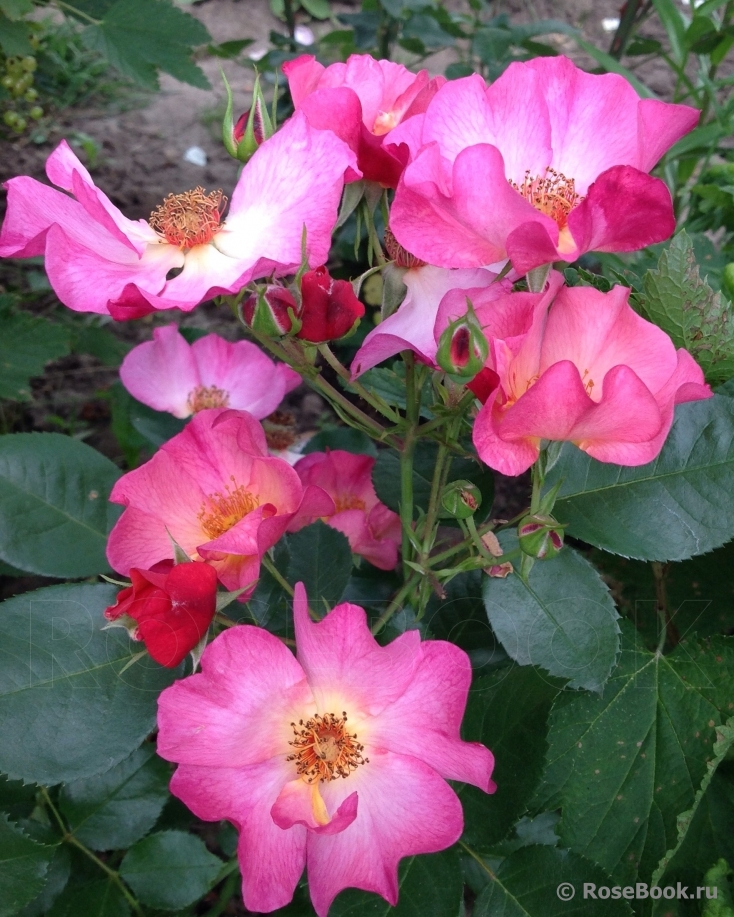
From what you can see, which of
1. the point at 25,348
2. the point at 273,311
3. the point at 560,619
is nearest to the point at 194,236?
the point at 273,311

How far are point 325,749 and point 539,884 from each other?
28cm

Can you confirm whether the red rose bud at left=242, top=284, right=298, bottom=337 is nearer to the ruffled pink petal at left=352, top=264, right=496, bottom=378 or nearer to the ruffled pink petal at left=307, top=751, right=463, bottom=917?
the ruffled pink petal at left=352, top=264, right=496, bottom=378

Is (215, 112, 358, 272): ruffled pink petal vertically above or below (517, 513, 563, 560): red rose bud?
above

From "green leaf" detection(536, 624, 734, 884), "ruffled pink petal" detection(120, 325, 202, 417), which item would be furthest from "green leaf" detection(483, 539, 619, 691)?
"ruffled pink petal" detection(120, 325, 202, 417)

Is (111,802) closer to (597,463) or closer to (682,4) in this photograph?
(597,463)

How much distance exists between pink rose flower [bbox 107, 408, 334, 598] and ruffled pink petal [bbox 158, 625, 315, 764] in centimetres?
8

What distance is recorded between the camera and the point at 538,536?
24.2 inches

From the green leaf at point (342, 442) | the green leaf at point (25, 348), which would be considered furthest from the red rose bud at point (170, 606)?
the green leaf at point (25, 348)

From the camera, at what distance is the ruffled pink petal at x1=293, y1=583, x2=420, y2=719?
637 millimetres

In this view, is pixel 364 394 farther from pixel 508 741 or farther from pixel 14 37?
pixel 14 37

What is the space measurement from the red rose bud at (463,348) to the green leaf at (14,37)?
4.25ft

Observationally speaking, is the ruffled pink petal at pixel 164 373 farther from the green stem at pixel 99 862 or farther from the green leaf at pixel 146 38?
the green leaf at pixel 146 38

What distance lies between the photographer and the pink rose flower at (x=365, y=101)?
664 millimetres

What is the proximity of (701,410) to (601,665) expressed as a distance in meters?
0.27
